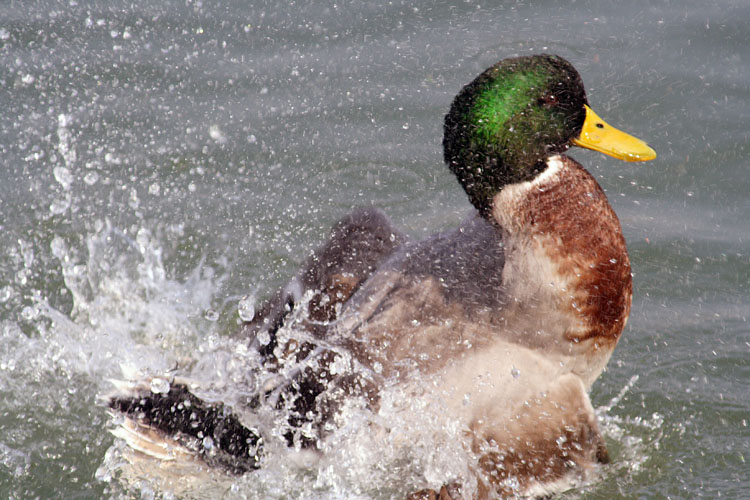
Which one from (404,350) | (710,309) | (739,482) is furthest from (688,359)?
(404,350)

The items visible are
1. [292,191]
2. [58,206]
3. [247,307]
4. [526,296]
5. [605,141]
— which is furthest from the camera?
[292,191]

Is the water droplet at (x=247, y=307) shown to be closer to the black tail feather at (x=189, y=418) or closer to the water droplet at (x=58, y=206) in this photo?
the black tail feather at (x=189, y=418)

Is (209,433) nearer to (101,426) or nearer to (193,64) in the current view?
(101,426)

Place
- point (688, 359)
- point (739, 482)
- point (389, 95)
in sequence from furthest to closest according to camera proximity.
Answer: point (389, 95) → point (688, 359) → point (739, 482)

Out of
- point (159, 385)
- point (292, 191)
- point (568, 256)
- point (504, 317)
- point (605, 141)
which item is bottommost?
point (292, 191)

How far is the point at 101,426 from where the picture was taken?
366 centimetres

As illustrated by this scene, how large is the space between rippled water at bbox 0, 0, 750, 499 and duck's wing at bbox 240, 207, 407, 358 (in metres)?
0.21

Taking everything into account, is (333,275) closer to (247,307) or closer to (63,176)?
(247,307)

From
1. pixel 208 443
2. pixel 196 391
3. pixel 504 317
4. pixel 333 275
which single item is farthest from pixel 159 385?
pixel 504 317

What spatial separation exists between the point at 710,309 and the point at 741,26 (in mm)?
2382

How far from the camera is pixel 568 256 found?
311 centimetres

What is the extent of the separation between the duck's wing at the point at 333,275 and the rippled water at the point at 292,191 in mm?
208

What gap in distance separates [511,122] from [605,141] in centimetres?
42

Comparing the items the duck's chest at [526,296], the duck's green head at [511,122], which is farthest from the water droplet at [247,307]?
the duck's green head at [511,122]
